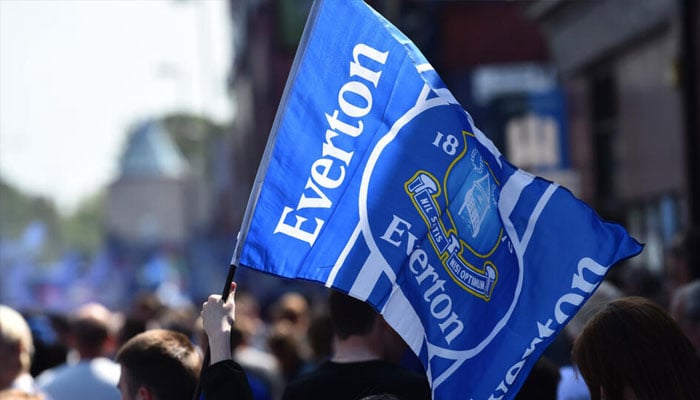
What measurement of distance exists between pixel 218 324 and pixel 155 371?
0.98m

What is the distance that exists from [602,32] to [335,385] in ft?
54.2

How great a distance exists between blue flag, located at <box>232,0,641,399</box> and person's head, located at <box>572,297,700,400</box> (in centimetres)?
68

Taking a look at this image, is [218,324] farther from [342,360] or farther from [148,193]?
[148,193]

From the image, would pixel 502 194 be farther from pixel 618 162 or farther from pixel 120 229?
pixel 120 229

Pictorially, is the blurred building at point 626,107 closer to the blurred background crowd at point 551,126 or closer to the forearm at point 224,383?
the blurred background crowd at point 551,126

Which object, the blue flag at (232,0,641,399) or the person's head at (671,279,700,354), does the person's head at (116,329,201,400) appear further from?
the person's head at (671,279,700,354)

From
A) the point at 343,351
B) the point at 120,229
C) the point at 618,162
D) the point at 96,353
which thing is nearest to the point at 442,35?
the point at 618,162

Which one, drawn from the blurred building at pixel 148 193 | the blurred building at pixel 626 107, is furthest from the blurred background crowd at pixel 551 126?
the blurred building at pixel 148 193

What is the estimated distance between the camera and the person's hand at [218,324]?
16.1ft

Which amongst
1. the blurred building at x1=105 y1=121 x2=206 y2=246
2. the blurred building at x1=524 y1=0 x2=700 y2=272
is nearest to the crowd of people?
the blurred building at x1=524 y1=0 x2=700 y2=272

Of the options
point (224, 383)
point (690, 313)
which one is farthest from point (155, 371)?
point (690, 313)

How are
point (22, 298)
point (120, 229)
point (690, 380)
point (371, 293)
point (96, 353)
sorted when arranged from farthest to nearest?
point (120, 229) → point (22, 298) → point (96, 353) → point (371, 293) → point (690, 380)

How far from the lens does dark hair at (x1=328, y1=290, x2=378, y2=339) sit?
6502 millimetres

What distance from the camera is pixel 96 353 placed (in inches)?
357
